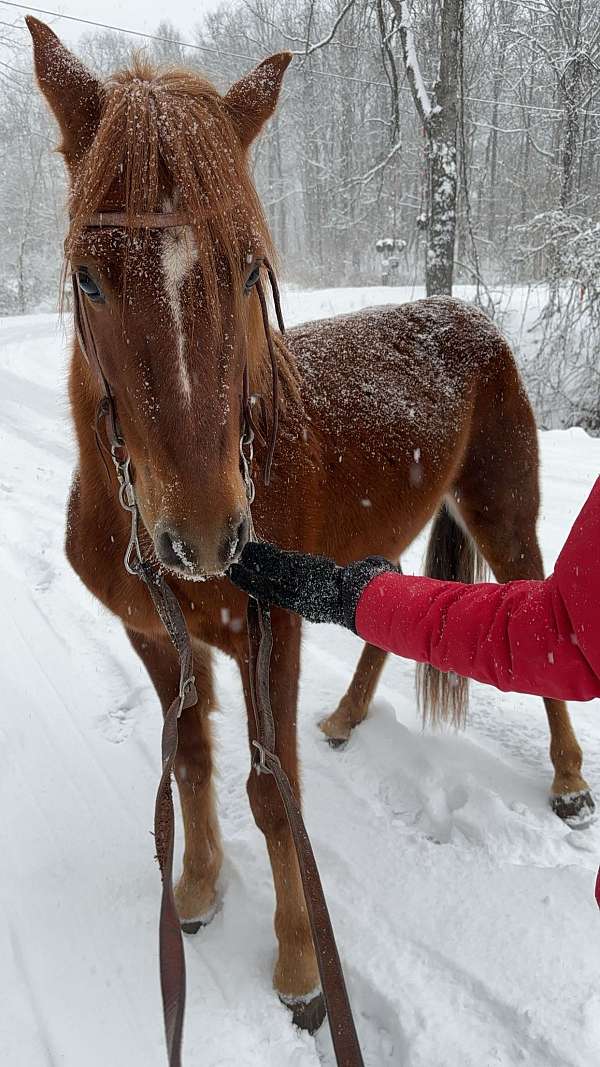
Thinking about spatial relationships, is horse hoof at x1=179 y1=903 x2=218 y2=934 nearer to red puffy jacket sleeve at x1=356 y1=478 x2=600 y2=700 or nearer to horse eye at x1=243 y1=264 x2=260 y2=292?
red puffy jacket sleeve at x1=356 y1=478 x2=600 y2=700

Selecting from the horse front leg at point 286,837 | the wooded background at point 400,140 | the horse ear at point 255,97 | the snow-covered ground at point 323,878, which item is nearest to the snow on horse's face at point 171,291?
the horse ear at point 255,97

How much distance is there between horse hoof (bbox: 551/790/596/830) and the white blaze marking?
2230 millimetres

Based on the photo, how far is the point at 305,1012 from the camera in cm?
189

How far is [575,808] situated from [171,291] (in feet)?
7.94

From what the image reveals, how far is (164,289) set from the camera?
47.7 inches

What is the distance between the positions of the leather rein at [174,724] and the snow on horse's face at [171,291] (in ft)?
0.14

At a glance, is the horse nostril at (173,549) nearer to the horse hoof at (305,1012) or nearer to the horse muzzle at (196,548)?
the horse muzzle at (196,548)

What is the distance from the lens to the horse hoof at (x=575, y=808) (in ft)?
8.14

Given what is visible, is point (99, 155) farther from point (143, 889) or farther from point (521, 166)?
point (521, 166)

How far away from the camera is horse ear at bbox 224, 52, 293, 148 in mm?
1501

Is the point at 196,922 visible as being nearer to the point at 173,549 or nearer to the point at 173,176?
the point at 173,549

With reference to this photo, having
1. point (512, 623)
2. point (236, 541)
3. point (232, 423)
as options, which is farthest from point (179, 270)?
point (512, 623)

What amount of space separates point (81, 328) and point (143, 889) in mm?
1896

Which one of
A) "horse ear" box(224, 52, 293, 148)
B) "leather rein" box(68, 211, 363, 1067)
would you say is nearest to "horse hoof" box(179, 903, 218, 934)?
"leather rein" box(68, 211, 363, 1067)
